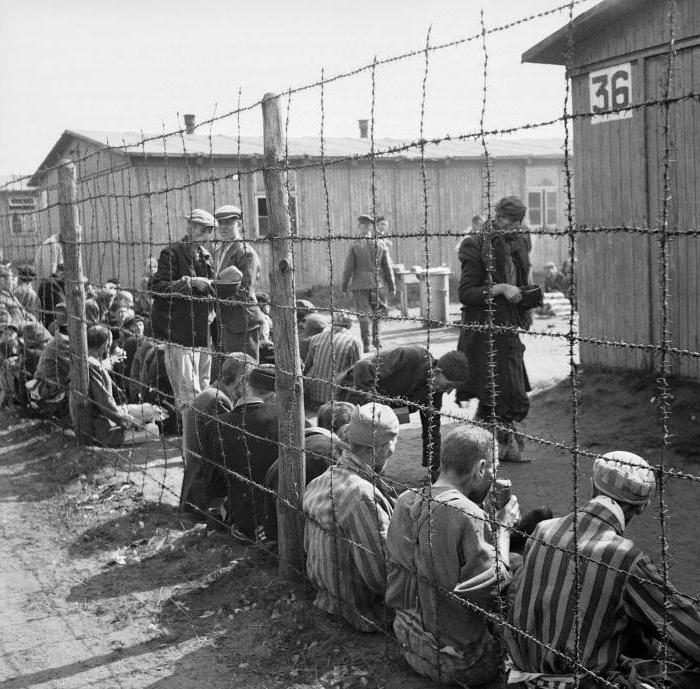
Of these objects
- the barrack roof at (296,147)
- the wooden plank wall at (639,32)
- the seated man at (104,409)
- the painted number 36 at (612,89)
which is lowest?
the seated man at (104,409)

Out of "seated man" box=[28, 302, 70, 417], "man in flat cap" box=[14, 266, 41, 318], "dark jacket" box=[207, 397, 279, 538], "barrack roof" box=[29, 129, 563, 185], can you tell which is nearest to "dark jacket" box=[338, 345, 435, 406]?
"dark jacket" box=[207, 397, 279, 538]

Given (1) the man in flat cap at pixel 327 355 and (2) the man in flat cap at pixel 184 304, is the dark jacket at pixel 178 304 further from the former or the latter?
(1) the man in flat cap at pixel 327 355

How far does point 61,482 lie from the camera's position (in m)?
6.96

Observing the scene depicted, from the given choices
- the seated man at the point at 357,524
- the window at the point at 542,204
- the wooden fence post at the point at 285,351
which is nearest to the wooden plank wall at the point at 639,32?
the wooden fence post at the point at 285,351

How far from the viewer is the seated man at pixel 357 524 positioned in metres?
3.90

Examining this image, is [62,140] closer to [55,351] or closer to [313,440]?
[55,351]

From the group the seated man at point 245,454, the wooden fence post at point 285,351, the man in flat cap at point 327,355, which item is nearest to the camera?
the wooden fence post at point 285,351

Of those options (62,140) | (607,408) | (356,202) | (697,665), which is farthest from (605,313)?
(62,140)

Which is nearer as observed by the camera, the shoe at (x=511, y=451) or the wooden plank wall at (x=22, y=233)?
the shoe at (x=511, y=451)

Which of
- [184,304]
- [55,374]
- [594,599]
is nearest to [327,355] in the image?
[184,304]

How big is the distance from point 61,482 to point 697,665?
5.39m

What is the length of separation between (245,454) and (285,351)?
1104 millimetres

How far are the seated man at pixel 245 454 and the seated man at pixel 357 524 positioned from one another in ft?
3.18

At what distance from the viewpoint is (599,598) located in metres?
2.88
